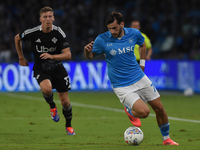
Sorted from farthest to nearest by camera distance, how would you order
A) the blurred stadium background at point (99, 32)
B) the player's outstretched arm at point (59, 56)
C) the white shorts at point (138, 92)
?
the blurred stadium background at point (99, 32), the player's outstretched arm at point (59, 56), the white shorts at point (138, 92)

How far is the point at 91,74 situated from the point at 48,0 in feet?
21.1

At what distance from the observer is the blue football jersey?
23.6 feet

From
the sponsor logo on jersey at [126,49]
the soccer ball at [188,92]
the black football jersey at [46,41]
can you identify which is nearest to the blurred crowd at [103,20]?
the soccer ball at [188,92]

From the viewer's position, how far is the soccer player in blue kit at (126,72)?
7.16 m

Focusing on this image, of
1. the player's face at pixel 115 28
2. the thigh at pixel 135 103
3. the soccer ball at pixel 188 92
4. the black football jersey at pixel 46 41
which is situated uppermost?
the player's face at pixel 115 28

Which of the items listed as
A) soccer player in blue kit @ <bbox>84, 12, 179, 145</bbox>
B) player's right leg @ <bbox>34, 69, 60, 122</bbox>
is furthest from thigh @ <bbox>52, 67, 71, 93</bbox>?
soccer player in blue kit @ <bbox>84, 12, 179, 145</bbox>

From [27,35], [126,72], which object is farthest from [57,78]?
[126,72]

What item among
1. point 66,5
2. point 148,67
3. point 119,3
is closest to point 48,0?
point 66,5

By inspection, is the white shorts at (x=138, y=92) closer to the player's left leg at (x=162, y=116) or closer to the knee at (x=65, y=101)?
the player's left leg at (x=162, y=116)

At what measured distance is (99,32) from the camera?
72.3 ft

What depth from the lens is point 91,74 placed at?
19781 millimetres

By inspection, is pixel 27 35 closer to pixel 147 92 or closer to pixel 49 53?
pixel 49 53

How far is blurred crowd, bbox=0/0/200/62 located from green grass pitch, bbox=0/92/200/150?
584 centimetres

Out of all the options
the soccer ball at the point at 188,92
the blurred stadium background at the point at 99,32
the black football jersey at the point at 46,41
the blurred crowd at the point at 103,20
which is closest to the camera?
the black football jersey at the point at 46,41
